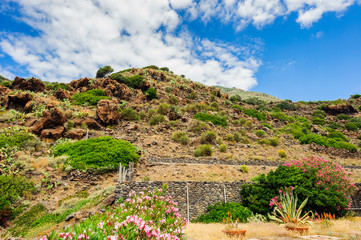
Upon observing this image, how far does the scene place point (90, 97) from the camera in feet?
103

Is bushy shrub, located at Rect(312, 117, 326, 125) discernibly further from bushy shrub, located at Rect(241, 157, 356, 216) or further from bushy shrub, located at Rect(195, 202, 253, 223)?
bushy shrub, located at Rect(195, 202, 253, 223)

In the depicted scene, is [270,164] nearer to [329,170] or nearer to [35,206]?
[329,170]

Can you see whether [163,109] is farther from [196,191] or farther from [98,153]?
[196,191]

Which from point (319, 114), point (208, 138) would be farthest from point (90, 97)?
point (319, 114)

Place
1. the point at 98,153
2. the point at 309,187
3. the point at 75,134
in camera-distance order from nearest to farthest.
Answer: the point at 309,187
the point at 98,153
the point at 75,134

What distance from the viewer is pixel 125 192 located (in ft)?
38.8

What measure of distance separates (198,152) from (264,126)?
18870 mm

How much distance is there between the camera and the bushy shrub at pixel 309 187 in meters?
11.3

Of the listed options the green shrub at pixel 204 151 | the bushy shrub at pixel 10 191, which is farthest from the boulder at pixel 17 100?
the green shrub at pixel 204 151

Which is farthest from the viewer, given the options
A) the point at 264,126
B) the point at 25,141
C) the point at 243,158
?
the point at 264,126

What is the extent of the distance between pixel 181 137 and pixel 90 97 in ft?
57.5

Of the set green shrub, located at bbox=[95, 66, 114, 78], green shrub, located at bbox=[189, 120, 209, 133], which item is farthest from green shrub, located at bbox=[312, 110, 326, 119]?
green shrub, located at bbox=[95, 66, 114, 78]

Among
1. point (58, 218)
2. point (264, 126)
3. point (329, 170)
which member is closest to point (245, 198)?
point (329, 170)

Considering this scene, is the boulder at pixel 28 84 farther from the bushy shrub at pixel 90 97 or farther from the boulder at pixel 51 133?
the boulder at pixel 51 133
